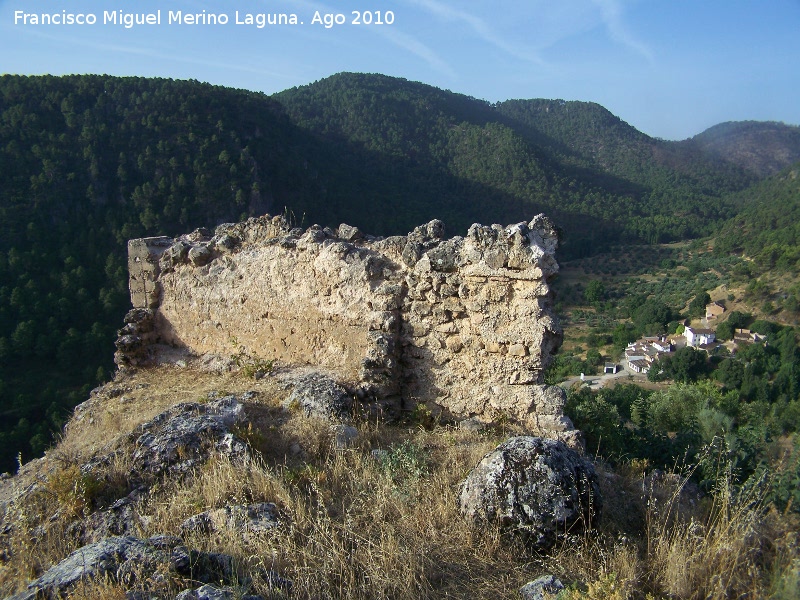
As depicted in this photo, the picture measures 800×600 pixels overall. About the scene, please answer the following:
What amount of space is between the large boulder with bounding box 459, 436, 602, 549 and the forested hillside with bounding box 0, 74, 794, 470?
648 centimetres

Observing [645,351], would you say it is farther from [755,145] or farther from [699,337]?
[755,145]

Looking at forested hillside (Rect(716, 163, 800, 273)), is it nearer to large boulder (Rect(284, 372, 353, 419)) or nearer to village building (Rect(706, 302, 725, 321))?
village building (Rect(706, 302, 725, 321))

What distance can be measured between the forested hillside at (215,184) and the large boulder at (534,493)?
6483 millimetres

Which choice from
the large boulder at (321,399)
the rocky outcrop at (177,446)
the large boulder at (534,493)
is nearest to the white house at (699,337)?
the large boulder at (321,399)

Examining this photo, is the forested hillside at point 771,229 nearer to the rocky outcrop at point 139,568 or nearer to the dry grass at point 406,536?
the dry grass at point 406,536

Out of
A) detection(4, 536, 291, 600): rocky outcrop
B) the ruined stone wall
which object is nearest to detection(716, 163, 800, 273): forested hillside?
the ruined stone wall

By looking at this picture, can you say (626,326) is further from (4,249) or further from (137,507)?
(137,507)

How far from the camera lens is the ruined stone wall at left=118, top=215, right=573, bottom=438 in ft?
16.1

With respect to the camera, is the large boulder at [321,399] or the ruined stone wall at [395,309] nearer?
the large boulder at [321,399]

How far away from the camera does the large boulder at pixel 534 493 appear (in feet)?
9.32

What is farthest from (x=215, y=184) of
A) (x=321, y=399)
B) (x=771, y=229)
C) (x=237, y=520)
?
(x=771, y=229)

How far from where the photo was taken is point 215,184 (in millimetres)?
31969

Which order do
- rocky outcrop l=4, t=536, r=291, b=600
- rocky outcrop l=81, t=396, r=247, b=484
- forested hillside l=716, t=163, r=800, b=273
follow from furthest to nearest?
forested hillside l=716, t=163, r=800, b=273, rocky outcrop l=81, t=396, r=247, b=484, rocky outcrop l=4, t=536, r=291, b=600

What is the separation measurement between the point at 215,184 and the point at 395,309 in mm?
29576
